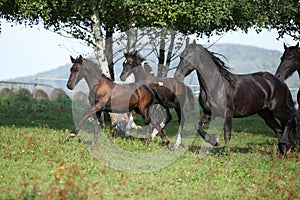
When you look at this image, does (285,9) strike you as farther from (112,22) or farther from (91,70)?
(91,70)

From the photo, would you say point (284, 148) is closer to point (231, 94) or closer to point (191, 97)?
point (231, 94)

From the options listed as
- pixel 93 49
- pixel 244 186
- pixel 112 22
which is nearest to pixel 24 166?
pixel 244 186

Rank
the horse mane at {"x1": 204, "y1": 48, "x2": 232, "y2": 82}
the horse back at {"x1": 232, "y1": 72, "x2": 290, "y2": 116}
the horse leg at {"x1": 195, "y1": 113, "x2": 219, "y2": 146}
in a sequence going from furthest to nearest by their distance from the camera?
the horse back at {"x1": 232, "y1": 72, "x2": 290, "y2": 116}, the horse mane at {"x1": 204, "y1": 48, "x2": 232, "y2": 82}, the horse leg at {"x1": 195, "y1": 113, "x2": 219, "y2": 146}

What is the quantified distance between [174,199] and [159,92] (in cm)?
637

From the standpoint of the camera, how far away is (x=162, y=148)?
12.7 meters

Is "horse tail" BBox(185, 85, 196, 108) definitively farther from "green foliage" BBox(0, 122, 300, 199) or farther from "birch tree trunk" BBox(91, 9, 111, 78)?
"green foliage" BBox(0, 122, 300, 199)

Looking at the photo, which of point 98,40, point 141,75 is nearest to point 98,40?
point 98,40

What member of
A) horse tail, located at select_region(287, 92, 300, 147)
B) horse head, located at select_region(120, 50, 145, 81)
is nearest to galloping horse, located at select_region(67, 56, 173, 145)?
horse head, located at select_region(120, 50, 145, 81)

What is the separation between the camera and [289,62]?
45.5 ft

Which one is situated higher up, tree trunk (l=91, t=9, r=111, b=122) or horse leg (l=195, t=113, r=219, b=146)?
tree trunk (l=91, t=9, r=111, b=122)

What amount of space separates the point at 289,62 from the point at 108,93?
4859 millimetres

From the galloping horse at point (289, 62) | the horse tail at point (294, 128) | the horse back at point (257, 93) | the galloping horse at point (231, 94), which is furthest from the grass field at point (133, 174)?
the galloping horse at point (289, 62)

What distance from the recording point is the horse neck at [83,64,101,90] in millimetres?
12977

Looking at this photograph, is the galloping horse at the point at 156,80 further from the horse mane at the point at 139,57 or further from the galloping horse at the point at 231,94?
the galloping horse at the point at 231,94
